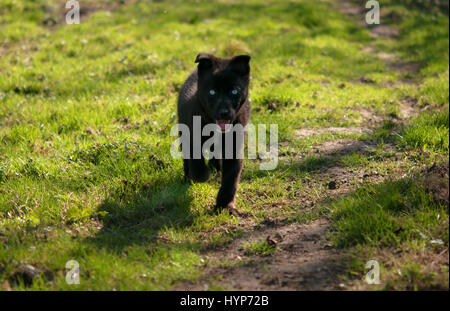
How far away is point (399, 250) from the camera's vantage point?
10.8ft

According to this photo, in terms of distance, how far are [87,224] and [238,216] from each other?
4.67ft

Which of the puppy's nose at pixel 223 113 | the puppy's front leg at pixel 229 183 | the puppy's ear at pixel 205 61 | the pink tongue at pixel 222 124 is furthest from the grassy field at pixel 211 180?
the puppy's ear at pixel 205 61

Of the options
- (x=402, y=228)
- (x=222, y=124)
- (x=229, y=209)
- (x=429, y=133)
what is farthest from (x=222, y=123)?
(x=429, y=133)

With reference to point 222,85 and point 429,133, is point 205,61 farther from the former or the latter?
point 429,133

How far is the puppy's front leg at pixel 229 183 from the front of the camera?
4.45 metres

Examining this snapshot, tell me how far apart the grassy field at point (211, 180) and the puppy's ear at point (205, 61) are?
1.28 m

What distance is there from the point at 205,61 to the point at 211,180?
1419mm

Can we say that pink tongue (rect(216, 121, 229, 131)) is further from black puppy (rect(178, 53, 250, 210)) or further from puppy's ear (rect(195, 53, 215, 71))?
puppy's ear (rect(195, 53, 215, 71))

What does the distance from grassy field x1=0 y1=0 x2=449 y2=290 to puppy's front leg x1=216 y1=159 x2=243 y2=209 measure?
0.19 meters

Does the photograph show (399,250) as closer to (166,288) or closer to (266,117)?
(166,288)

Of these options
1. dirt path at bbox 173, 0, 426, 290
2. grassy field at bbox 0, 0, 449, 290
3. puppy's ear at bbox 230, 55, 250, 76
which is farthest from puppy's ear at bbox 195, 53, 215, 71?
dirt path at bbox 173, 0, 426, 290

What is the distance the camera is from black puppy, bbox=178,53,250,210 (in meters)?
4.44

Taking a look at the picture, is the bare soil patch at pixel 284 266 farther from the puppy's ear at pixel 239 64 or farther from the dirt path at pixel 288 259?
the puppy's ear at pixel 239 64

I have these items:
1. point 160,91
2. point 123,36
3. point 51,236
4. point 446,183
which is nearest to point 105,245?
point 51,236
